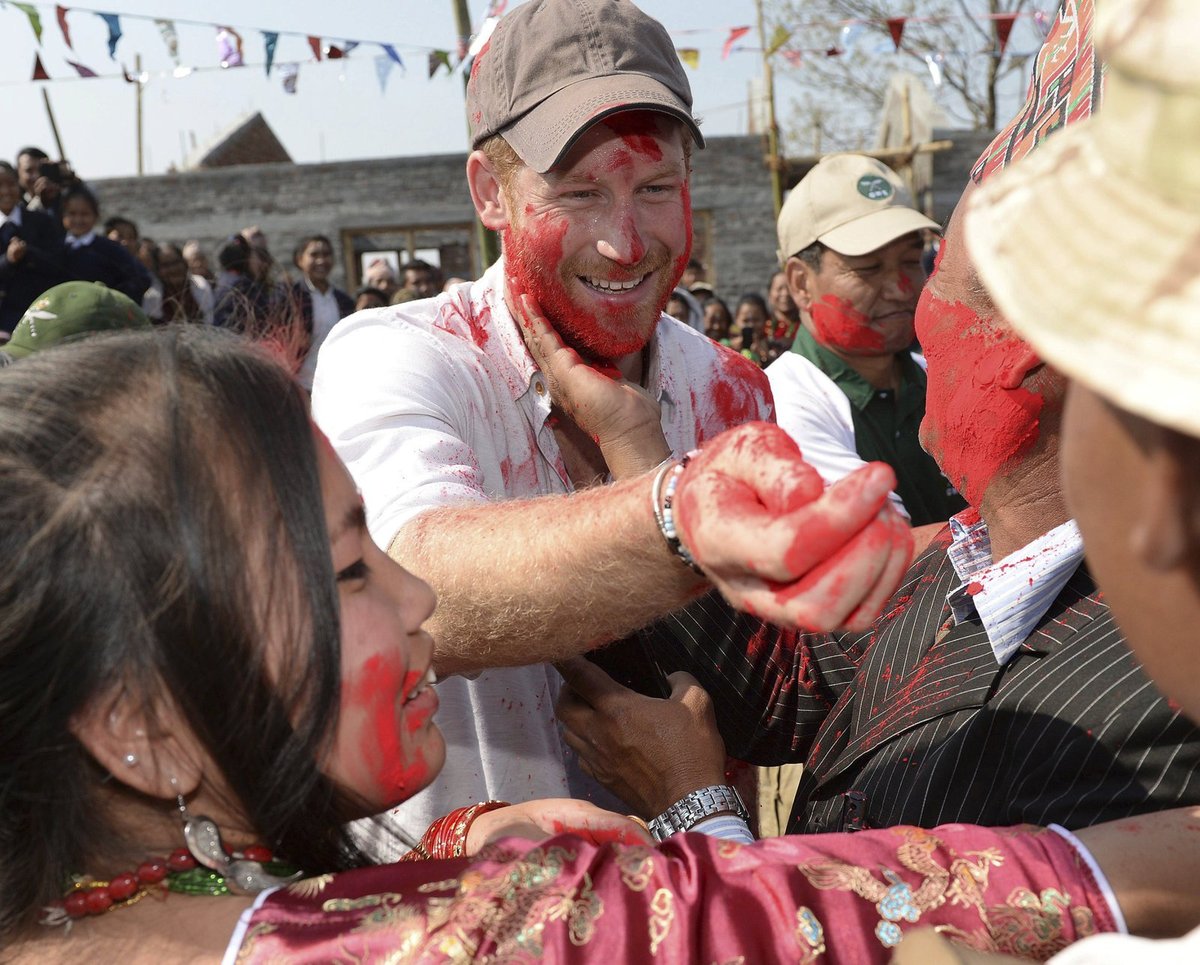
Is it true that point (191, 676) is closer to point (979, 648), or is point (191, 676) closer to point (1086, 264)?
point (1086, 264)

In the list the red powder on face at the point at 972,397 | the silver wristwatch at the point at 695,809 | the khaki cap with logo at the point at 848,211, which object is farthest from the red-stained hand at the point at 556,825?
the khaki cap with logo at the point at 848,211

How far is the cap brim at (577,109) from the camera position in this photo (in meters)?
2.27

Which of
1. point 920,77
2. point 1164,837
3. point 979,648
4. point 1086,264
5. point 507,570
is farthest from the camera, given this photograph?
point 920,77

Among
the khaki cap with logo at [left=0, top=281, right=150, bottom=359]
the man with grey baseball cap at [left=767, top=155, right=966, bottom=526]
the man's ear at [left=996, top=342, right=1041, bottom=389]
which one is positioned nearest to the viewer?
the man's ear at [left=996, top=342, right=1041, bottom=389]

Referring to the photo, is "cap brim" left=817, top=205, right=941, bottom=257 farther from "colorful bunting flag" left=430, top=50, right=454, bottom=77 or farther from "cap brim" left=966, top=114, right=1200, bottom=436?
"colorful bunting flag" left=430, top=50, right=454, bottom=77

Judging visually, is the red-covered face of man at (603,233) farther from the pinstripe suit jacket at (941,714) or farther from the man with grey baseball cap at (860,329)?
the man with grey baseball cap at (860,329)

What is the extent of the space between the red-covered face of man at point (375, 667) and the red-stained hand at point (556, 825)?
207 mm

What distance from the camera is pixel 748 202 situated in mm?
17000

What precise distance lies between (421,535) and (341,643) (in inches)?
16.8

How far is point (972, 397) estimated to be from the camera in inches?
77.2

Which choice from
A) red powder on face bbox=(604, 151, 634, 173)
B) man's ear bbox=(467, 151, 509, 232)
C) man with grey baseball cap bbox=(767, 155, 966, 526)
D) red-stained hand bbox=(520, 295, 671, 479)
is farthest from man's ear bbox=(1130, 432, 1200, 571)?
man with grey baseball cap bbox=(767, 155, 966, 526)

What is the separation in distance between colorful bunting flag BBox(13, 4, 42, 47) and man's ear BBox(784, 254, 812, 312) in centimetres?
746

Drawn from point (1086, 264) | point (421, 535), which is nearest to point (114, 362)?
point (421, 535)

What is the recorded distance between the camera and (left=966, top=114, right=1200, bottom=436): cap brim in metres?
0.71
